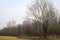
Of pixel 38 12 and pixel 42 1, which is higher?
pixel 42 1

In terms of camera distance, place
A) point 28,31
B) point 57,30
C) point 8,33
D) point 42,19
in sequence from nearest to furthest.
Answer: point 42,19
point 57,30
point 28,31
point 8,33

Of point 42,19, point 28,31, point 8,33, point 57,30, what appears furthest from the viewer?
point 8,33

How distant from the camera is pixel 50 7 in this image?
4303 centimetres

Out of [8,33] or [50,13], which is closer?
[50,13]

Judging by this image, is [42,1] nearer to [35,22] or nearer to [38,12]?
[38,12]

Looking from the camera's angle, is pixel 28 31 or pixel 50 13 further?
pixel 28 31

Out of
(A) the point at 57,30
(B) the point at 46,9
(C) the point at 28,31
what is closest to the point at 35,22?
(B) the point at 46,9

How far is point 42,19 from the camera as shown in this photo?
41.8m

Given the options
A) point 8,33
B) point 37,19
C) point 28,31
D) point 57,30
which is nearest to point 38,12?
point 37,19

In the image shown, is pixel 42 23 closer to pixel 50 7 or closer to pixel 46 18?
pixel 46 18

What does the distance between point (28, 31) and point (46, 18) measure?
32542mm

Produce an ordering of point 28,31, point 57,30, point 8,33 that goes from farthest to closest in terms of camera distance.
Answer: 1. point 8,33
2. point 28,31
3. point 57,30

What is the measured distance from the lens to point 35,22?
4347 centimetres

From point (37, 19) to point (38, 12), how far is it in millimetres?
2007
